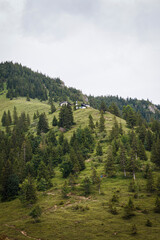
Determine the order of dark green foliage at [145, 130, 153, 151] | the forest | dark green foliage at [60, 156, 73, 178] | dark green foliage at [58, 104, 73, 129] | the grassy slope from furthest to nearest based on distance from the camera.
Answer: dark green foliage at [58, 104, 73, 129] < dark green foliage at [145, 130, 153, 151] < dark green foliage at [60, 156, 73, 178] < the forest < the grassy slope

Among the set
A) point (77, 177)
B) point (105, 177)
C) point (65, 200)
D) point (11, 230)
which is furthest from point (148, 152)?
point (11, 230)

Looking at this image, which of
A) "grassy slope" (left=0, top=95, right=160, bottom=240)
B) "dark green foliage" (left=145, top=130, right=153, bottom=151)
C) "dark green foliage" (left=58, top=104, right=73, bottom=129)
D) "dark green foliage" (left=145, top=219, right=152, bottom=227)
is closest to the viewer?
"grassy slope" (left=0, top=95, right=160, bottom=240)

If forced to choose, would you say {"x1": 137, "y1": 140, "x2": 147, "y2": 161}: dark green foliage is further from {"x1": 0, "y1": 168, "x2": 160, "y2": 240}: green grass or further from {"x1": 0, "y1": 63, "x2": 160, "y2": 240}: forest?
{"x1": 0, "y1": 168, "x2": 160, "y2": 240}: green grass

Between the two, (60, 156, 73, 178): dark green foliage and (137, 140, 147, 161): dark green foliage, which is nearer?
(60, 156, 73, 178): dark green foliage

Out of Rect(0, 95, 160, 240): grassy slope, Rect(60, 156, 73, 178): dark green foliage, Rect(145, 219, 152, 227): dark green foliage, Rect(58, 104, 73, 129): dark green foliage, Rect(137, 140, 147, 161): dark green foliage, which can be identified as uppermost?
Rect(58, 104, 73, 129): dark green foliage

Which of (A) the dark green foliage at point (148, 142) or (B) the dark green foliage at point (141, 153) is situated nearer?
(B) the dark green foliage at point (141, 153)

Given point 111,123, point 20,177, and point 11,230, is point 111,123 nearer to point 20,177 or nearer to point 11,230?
point 20,177

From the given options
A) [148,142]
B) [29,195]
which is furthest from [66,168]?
[148,142]

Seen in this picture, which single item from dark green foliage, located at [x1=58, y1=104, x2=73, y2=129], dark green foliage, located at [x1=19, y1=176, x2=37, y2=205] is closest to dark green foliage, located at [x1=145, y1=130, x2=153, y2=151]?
dark green foliage, located at [x1=58, y1=104, x2=73, y2=129]

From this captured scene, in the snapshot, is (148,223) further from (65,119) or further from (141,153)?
(65,119)

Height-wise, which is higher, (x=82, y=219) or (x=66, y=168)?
(x=66, y=168)

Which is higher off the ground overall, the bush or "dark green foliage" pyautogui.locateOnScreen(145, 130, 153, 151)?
"dark green foliage" pyautogui.locateOnScreen(145, 130, 153, 151)

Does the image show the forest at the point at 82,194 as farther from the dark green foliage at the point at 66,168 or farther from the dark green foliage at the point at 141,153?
the dark green foliage at the point at 141,153

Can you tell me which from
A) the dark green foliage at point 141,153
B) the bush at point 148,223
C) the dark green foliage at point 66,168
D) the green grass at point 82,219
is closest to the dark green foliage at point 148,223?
the bush at point 148,223
